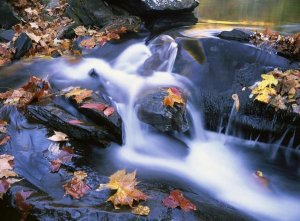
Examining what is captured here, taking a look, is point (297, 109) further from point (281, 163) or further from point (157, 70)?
point (157, 70)

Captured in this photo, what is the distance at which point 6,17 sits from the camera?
917 cm

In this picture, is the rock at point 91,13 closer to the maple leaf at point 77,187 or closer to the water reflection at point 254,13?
the water reflection at point 254,13

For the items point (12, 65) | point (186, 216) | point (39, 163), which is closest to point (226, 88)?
point (186, 216)

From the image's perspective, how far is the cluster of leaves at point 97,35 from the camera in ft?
26.5

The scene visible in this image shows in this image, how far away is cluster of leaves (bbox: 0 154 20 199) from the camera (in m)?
3.82

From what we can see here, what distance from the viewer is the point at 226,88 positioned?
5.67 meters

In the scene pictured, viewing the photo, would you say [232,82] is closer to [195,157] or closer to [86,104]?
[195,157]

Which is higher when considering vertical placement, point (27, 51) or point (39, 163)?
point (27, 51)

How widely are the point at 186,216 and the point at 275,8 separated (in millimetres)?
9237

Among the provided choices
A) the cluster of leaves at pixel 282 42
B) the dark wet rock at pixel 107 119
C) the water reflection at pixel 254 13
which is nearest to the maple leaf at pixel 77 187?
the dark wet rock at pixel 107 119

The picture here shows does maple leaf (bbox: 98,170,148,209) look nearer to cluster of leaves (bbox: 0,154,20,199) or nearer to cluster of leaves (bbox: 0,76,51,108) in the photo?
cluster of leaves (bbox: 0,154,20,199)

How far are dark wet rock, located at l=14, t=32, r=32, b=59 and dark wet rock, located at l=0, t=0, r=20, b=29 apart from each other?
1.75 meters

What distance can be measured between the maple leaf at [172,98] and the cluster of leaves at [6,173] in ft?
7.14

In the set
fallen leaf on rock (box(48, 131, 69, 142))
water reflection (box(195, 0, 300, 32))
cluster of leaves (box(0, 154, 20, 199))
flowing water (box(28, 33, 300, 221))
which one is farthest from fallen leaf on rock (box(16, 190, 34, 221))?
water reflection (box(195, 0, 300, 32))
